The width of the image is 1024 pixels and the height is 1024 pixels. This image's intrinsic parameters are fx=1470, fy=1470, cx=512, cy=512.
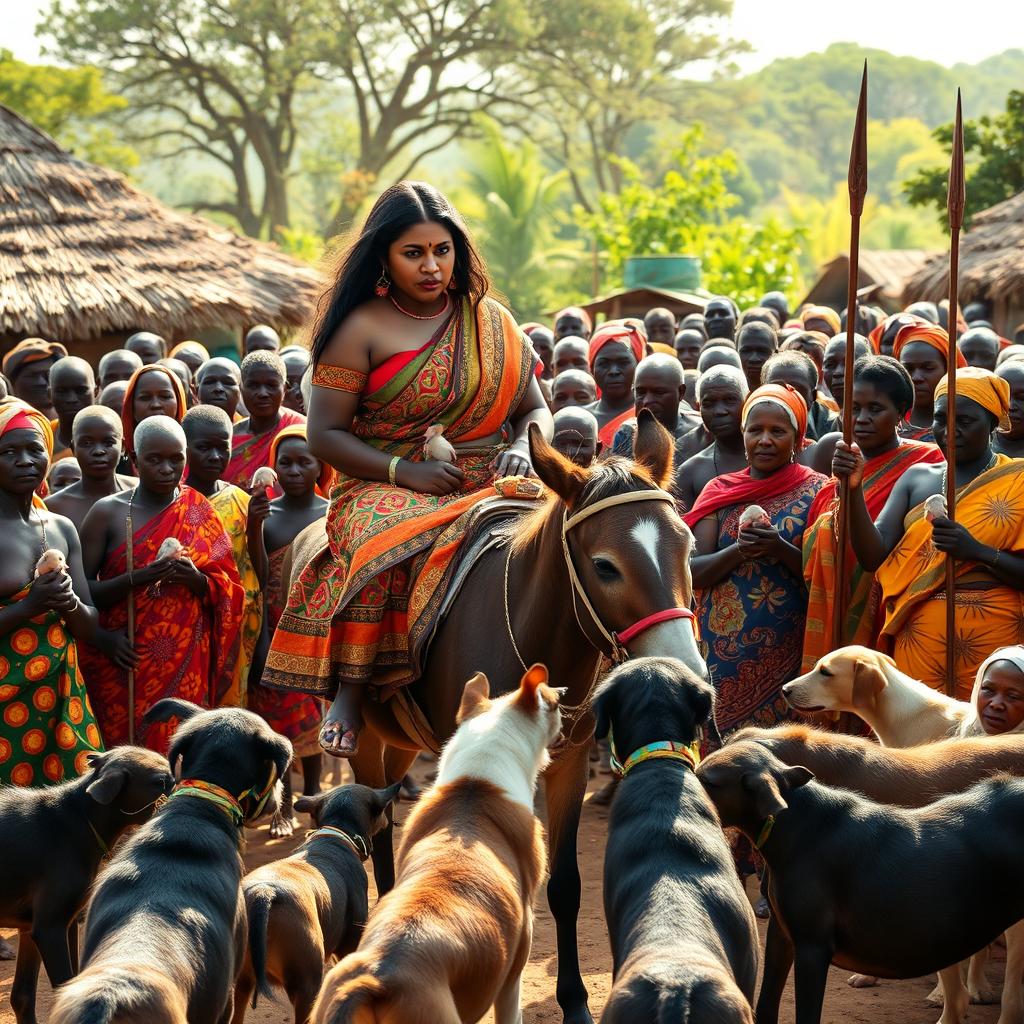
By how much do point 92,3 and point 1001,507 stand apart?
40474 millimetres

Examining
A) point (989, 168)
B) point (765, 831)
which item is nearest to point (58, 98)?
point (989, 168)

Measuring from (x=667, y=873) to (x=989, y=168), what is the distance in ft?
68.0

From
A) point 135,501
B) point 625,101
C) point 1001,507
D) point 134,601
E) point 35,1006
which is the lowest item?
point 35,1006

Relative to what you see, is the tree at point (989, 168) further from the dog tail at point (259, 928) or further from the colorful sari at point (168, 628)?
the dog tail at point (259, 928)

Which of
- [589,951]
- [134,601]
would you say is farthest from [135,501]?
[589,951]

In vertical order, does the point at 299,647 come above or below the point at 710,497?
below

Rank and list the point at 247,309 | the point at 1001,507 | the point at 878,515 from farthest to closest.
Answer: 1. the point at 247,309
2. the point at 878,515
3. the point at 1001,507

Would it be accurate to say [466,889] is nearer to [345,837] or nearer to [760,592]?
[345,837]

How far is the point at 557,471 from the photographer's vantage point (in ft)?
16.7

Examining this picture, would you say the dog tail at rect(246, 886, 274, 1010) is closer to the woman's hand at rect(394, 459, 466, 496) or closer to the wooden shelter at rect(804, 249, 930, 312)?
the woman's hand at rect(394, 459, 466, 496)

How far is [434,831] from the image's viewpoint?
14.9ft

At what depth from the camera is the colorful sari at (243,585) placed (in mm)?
8090

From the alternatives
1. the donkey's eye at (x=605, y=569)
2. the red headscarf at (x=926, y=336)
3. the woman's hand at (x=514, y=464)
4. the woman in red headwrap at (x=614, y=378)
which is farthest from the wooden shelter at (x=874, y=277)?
the donkey's eye at (x=605, y=569)

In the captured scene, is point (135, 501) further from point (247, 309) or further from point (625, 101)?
point (625, 101)
